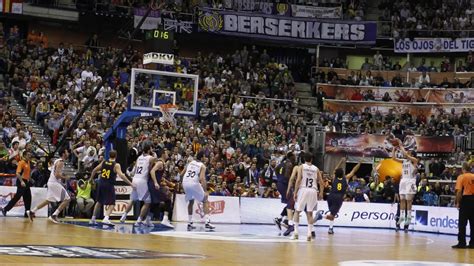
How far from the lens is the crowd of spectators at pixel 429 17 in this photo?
4672 cm

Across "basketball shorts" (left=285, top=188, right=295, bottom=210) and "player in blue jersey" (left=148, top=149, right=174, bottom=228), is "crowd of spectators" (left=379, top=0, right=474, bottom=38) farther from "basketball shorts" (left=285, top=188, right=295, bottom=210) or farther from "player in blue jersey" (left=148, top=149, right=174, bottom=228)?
"basketball shorts" (left=285, top=188, right=295, bottom=210)

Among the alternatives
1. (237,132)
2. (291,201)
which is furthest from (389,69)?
(291,201)

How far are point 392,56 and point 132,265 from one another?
125 ft

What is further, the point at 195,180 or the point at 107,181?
the point at 195,180

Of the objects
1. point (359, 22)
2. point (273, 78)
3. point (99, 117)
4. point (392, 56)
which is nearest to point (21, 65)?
point (99, 117)

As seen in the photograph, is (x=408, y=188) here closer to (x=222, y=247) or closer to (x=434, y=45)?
(x=222, y=247)

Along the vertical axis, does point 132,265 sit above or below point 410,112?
below

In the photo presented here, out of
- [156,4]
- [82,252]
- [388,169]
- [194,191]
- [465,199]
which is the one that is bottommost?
[82,252]

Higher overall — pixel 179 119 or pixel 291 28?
pixel 291 28

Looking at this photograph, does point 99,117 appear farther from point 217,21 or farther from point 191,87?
point 217,21

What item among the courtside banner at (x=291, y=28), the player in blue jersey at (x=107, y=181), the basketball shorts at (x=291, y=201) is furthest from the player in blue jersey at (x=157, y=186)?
the courtside banner at (x=291, y=28)

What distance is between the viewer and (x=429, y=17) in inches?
1901

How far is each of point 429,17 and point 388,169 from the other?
1361 cm

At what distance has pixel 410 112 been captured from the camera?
43969mm
